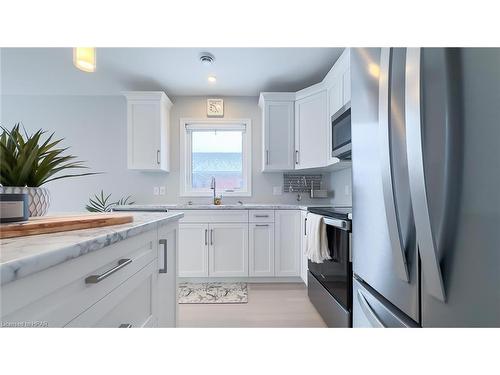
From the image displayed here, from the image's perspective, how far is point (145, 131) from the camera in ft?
9.63

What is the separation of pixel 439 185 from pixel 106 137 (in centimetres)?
395

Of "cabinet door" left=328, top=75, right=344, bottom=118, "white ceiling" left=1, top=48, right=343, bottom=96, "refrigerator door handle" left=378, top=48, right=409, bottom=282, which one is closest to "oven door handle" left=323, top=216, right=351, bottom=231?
"refrigerator door handle" left=378, top=48, right=409, bottom=282

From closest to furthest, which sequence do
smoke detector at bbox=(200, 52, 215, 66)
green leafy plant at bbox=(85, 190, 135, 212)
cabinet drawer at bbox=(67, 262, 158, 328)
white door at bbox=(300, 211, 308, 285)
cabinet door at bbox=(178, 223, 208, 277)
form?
cabinet drawer at bbox=(67, 262, 158, 328), smoke detector at bbox=(200, 52, 215, 66), white door at bbox=(300, 211, 308, 285), cabinet door at bbox=(178, 223, 208, 277), green leafy plant at bbox=(85, 190, 135, 212)

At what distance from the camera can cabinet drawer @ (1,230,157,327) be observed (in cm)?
36

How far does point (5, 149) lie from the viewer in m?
0.83

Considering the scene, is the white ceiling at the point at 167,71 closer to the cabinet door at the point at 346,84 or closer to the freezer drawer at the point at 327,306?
the cabinet door at the point at 346,84

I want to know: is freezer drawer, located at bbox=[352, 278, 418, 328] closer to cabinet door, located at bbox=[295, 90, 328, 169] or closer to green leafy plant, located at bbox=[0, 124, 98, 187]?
green leafy plant, located at bbox=[0, 124, 98, 187]

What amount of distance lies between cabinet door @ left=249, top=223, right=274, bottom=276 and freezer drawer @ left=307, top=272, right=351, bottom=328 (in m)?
0.60

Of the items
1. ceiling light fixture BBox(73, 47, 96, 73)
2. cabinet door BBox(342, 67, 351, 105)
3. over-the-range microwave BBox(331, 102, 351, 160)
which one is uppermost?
cabinet door BBox(342, 67, 351, 105)

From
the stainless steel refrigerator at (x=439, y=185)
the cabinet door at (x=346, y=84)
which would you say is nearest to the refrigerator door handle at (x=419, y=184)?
the stainless steel refrigerator at (x=439, y=185)

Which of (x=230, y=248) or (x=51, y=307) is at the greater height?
(x=51, y=307)
